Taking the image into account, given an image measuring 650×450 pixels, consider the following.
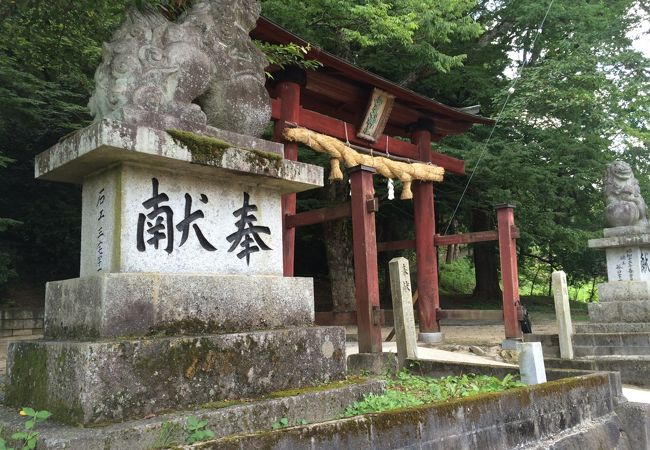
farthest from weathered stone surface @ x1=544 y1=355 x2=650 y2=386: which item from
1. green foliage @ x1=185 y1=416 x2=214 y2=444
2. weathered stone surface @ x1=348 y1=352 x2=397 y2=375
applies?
green foliage @ x1=185 y1=416 x2=214 y2=444

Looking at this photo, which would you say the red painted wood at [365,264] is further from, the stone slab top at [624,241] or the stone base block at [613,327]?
the stone slab top at [624,241]

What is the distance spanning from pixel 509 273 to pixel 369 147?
3.56 meters

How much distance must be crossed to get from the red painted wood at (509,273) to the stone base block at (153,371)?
6.83 m

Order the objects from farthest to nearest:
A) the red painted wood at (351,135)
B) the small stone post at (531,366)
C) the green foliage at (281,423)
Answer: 1. the red painted wood at (351,135)
2. the small stone post at (531,366)
3. the green foliage at (281,423)

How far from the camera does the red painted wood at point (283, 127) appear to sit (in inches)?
311

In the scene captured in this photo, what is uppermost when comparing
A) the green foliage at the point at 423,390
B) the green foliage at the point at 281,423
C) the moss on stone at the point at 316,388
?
the moss on stone at the point at 316,388

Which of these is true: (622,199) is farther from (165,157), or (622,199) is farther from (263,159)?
(165,157)

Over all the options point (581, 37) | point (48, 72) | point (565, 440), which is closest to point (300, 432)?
point (565, 440)

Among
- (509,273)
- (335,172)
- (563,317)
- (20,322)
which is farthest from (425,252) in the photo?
→ (20,322)

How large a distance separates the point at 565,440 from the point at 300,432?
8.29ft

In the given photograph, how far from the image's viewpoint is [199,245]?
3398 millimetres

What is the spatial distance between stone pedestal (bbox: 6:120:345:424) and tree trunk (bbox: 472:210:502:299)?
50.6ft

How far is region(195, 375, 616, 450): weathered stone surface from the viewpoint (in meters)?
2.57

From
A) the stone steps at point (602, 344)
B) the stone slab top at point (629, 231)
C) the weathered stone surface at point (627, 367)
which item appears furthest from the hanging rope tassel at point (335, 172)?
the stone slab top at point (629, 231)
